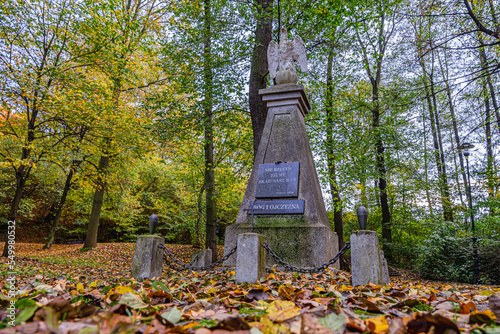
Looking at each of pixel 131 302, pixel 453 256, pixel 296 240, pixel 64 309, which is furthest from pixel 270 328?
pixel 453 256

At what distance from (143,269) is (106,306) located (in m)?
2.50

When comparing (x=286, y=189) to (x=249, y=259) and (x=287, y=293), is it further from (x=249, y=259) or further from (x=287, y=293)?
(x=287, y=293)

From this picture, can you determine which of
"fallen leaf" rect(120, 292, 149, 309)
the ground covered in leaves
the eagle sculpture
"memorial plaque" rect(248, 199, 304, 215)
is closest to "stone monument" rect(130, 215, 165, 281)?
the ground covered in leaves

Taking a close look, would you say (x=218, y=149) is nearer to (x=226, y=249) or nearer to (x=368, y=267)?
(x=226, y=249)

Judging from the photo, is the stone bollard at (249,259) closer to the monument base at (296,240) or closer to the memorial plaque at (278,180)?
the monument base at (296,240)

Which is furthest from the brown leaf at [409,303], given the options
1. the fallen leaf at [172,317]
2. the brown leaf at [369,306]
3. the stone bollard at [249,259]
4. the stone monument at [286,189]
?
the stone monument at [286,189]

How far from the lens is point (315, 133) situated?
11.1 meters

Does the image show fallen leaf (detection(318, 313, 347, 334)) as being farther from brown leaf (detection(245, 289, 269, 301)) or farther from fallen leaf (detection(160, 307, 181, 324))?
brown leaf (detection(245, 289, 269, 301))

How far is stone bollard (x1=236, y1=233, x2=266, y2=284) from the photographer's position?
3.55 m

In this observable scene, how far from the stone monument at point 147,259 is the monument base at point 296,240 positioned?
67.9 inches

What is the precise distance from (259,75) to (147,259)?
21.8ft

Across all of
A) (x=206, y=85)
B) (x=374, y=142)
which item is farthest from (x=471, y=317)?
(x=374, y=142)

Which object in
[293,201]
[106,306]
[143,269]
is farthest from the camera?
[293,201]

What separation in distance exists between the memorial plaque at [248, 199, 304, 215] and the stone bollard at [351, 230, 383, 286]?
6.59 feet
